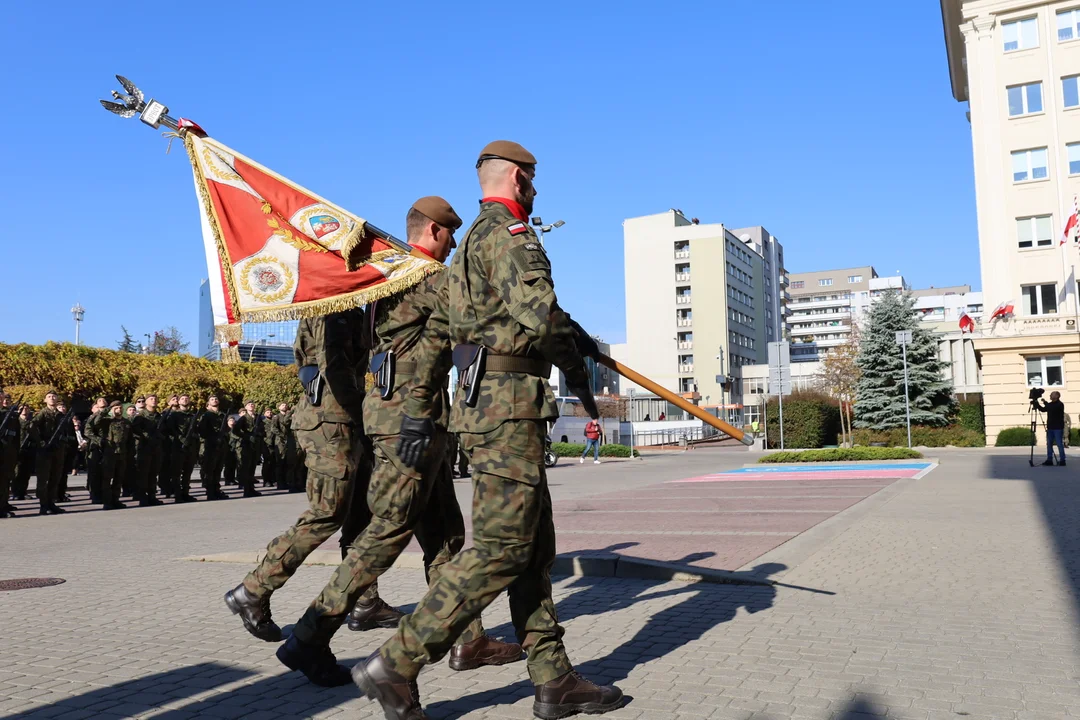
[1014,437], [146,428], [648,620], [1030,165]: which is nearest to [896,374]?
[1014,437]

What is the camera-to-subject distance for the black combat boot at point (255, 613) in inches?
193

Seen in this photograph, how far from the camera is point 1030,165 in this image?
39500 mm

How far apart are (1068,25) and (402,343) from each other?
144 feet

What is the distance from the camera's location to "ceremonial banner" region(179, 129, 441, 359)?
475cm

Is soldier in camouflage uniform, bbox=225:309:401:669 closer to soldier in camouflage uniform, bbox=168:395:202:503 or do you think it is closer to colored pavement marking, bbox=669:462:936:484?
soldier in camouflage uniform, bbox=168:395:202:503

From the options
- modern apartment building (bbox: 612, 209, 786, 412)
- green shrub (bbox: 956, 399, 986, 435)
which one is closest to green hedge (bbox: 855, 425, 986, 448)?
green shrub (bbox: 956, 399, 986, 435)

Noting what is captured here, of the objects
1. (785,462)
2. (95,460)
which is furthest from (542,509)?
(785,462)

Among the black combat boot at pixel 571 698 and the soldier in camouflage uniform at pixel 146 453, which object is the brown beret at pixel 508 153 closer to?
the black combat boot at pixel 571 698

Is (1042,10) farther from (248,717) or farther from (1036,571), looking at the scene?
(248,717)

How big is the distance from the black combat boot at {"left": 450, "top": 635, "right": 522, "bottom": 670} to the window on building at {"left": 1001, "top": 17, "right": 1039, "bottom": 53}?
43658 mm

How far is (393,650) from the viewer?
3.57 m

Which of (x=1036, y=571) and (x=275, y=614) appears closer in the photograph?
(x=275, y=614)

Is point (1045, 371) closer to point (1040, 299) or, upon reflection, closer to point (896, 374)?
point (1040, 299)

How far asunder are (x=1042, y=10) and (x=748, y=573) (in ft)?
137
